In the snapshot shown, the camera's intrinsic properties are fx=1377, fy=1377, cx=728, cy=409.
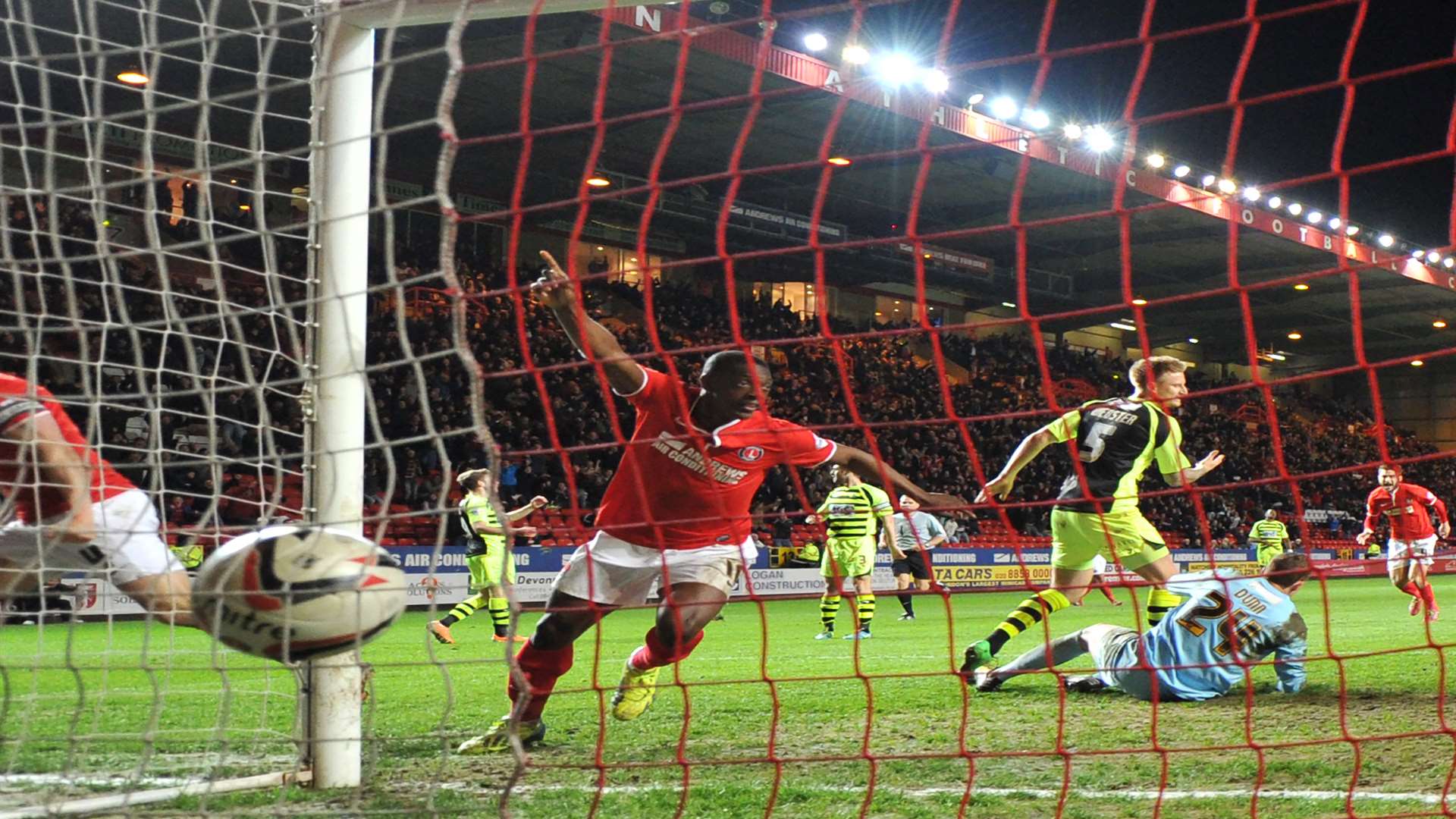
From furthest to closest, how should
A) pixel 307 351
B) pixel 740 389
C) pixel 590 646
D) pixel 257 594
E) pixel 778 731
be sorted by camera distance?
pixel 590 646, pixel 778 731, pixel 740 389, pixel 307 351, pixel 257 594

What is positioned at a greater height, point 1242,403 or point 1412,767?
point 1242,403

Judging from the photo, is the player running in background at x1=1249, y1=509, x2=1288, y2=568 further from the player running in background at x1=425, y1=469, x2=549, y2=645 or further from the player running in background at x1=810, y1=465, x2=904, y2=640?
the player running in background at x1=425, y1=469, x2=549, y2=645

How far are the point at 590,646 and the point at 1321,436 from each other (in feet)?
110

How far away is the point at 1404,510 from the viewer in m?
13.6

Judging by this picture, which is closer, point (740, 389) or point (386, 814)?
point (386, 814)

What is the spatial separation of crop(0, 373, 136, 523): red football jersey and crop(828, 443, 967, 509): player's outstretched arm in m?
2.58

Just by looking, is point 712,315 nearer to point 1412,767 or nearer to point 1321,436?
point 1321,436

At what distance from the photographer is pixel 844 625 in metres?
14.2

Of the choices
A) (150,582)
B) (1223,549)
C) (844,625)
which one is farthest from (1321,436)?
(150,582)

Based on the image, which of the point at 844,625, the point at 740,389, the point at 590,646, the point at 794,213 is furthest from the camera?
the point at 794,213

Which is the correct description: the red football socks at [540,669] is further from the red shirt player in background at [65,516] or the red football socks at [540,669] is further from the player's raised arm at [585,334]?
the red shirt player in background at [65,516]

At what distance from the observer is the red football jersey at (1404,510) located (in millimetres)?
13625

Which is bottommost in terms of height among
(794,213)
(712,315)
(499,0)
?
(499,0)

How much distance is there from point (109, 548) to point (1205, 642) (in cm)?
475
